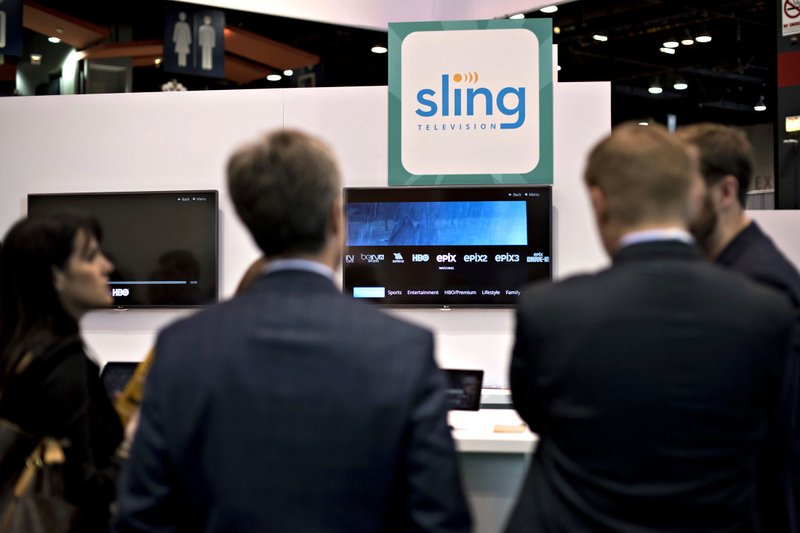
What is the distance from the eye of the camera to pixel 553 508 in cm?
179

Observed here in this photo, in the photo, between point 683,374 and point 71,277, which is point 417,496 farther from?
point 71,277

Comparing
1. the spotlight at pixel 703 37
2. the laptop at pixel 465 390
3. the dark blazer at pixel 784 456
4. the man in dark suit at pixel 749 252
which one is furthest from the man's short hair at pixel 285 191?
the spotlight at pixel 703 37

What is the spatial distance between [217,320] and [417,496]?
0.48 meters

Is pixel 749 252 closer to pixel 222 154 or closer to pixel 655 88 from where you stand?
pixel 222 154

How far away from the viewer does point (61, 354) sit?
219 centimetres

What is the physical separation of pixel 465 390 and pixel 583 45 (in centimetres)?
1015

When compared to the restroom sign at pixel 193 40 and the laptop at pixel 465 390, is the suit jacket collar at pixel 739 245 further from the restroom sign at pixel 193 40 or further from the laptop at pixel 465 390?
the restroom sign at pixel 193 40

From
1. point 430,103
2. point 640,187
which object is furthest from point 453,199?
point 640,187

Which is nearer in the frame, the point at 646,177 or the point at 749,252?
the point at 646,177

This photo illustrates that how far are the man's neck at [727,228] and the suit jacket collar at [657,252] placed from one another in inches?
23.9

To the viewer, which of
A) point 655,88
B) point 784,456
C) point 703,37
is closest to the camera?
point 784,456

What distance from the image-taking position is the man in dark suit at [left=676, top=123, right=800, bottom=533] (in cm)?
209

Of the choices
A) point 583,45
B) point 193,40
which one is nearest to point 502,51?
point 193,40

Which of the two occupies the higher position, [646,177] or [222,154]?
[222,154]
